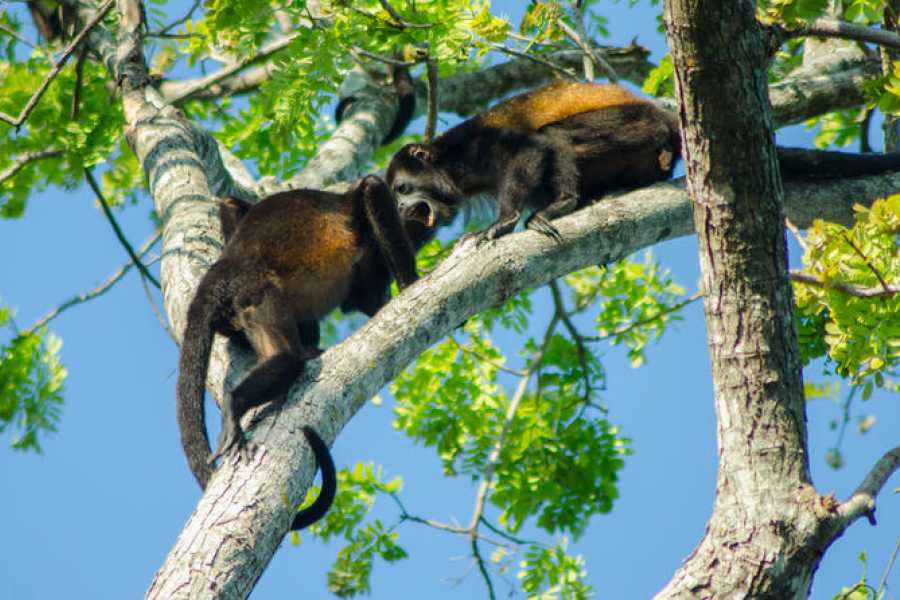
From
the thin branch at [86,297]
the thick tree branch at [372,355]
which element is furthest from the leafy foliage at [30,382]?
the thick tree branch at [372,355]

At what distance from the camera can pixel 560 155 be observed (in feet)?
17.5

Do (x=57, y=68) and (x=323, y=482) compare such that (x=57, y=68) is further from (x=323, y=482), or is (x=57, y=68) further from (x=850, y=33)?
(x=850, y=33)

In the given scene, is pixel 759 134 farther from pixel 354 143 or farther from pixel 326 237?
pixel 354 143

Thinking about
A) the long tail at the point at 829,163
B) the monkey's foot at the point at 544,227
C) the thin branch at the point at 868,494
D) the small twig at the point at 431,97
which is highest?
the small twig at the point at 431,97

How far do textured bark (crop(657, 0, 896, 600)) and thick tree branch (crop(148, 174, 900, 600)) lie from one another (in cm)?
103

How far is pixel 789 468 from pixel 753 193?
2.95ft

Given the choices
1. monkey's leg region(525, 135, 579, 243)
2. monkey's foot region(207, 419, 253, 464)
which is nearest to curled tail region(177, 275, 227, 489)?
monkey's foot region(207, 419, 253, 464)

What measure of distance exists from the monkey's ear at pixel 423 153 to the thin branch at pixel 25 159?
2.25 m

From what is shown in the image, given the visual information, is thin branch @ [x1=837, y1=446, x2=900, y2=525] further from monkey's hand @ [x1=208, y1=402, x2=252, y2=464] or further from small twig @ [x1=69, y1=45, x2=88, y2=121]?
small twig @ [x1=69, y1=45, x2=88, y2=121]

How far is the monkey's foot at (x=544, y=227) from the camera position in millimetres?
4309

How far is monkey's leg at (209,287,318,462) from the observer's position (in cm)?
360

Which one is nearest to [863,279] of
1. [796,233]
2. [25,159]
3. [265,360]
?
[796,233]

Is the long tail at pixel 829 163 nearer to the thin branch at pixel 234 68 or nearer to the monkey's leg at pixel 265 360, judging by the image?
the monkey's leg at pixel 265 360

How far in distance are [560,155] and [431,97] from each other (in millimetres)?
1326
